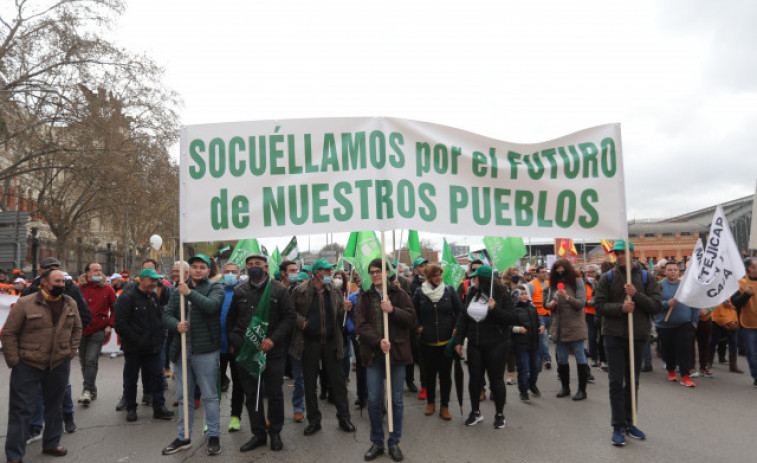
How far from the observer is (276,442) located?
541 centimetres

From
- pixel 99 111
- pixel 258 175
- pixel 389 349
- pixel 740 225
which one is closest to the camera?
pixel 389 349

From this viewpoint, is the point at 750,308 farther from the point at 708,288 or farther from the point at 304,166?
the point at 304,166

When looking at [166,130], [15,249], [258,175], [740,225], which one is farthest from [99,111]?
[740,225]

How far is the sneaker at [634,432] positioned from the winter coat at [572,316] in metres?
1.98

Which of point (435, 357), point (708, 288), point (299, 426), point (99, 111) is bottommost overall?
point (299, 426)

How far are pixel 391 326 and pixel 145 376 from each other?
3677mm

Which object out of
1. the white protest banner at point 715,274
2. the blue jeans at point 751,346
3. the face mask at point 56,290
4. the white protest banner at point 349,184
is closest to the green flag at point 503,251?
the white protest banner at point 349,184

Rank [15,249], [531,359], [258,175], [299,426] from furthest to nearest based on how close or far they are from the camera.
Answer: [15,249] < [531,359] < [299,426] < [258,175]

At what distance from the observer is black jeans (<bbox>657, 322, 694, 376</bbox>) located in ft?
26.8

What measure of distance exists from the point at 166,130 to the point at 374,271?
2806 cm

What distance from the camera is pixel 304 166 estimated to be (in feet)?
18.1

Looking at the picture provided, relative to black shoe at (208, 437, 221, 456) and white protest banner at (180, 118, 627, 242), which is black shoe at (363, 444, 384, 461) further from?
white protest banner at (180, 118, 627, 242)

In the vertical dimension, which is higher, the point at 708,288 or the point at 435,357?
the point at 708,288

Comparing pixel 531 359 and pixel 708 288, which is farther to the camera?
pixel 531 359
